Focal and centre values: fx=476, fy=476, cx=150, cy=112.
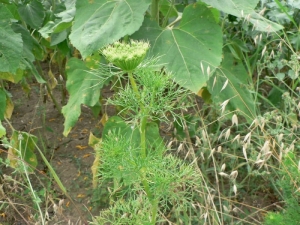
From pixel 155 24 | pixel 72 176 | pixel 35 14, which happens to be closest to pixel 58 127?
pixel 72 176

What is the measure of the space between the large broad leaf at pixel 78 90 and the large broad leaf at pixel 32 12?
0.38 meters

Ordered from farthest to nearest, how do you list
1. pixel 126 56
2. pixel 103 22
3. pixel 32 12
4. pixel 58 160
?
1. pixel 58 160
2. pixel 32 12
3. pixel 103 22
4. pixel 126 56

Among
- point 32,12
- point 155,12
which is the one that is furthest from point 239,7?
point 32,12

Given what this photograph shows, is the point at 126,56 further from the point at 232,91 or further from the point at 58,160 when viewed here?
the point at 58,160

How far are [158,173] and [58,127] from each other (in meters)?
1.46

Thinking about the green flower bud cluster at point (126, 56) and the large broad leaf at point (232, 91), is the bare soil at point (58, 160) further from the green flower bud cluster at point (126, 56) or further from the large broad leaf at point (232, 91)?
the green flower bud cluster at point (126, 56)

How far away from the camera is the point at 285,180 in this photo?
149 centimetres

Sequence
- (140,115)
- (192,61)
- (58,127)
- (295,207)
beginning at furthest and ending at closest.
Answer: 1. (58,127)
2. (192,61)
3. (295,207)
4. (140,115)

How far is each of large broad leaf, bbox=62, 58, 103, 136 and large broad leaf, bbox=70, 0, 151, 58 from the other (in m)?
0.24

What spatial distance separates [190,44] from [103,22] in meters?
0.31

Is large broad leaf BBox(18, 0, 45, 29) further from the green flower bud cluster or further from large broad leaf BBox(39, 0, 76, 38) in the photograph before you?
the green flower bud cluster

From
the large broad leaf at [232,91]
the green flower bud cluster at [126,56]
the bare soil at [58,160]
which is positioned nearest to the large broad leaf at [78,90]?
the bare soil at [58,160]

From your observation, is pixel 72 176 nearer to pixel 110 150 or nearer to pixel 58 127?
pixel 58 127

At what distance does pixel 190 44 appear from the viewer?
1.64 metres
